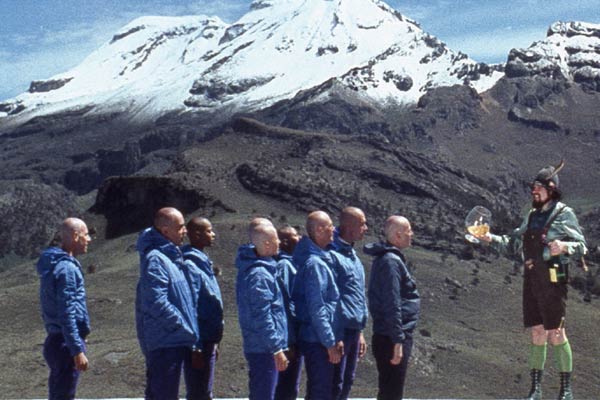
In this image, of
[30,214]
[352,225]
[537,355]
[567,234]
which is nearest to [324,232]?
[352,225]

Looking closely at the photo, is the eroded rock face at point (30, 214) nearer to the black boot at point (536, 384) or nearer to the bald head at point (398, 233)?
the black boot at point (536, 384)

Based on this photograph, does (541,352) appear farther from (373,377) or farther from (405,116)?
(405,116)

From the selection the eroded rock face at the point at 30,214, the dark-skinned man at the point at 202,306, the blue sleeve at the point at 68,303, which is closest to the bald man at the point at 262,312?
the dark-skinned man at the point at 202,306

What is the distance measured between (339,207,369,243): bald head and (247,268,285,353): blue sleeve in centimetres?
100

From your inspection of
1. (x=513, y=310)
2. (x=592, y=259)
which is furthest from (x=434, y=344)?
(x=592, y=259)

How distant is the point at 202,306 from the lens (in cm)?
816

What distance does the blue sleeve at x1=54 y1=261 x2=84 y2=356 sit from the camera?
24.9ft

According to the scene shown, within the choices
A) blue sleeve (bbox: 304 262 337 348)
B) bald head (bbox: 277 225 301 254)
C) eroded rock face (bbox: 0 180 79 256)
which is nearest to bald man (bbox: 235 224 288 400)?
blue sleeve (bbox: 304 262 337 348)

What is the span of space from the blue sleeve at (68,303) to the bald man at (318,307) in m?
1.83

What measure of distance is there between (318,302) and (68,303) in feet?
6.72

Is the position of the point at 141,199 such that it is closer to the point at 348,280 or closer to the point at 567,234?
the point at 567,234

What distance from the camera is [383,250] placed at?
26.5ft

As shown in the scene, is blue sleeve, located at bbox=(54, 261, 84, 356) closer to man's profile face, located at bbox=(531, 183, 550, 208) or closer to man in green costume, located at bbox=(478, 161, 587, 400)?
man in green costume, located at bbox=(478, 161, 587, 400)

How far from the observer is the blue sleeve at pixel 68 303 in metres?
7.58
